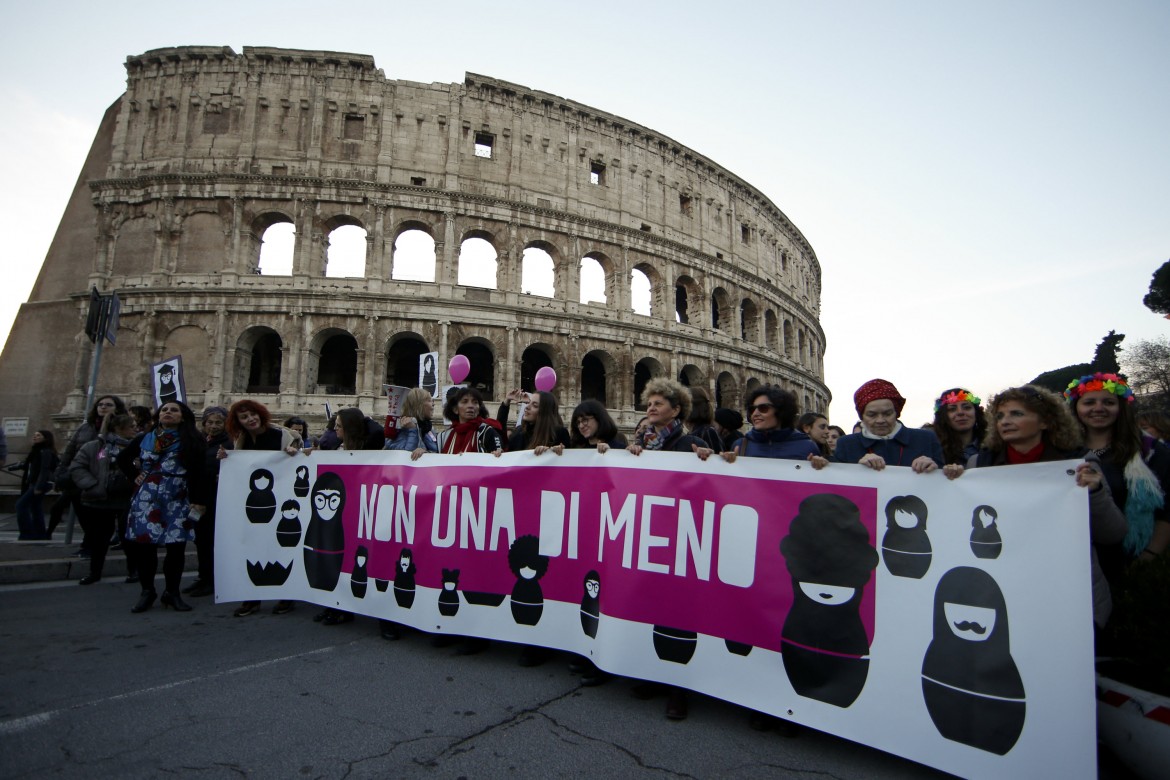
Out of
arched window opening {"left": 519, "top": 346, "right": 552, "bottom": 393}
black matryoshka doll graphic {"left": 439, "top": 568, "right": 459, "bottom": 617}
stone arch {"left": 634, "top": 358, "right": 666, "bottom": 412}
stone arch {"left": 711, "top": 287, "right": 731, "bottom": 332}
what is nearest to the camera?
black matryoshka doll graphic {"left": 439, "top": 568, "right": 459, "bottom": 617}

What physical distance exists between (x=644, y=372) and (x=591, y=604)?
2300 centimetres

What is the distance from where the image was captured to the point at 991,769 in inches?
92.6

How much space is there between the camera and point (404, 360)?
23.5 metres

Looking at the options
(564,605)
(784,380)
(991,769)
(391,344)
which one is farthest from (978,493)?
(784,380)

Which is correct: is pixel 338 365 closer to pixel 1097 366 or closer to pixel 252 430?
pixel 252 430

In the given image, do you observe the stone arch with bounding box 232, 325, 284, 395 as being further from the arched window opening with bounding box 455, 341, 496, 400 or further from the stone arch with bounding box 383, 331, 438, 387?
the arched window opening with bounding box 455, 341, 496, 400

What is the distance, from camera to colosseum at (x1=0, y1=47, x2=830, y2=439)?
67.4 ft

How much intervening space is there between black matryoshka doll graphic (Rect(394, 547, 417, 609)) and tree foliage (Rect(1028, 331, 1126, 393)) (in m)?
42.0

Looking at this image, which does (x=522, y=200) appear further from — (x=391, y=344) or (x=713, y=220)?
(x=713, y=220)

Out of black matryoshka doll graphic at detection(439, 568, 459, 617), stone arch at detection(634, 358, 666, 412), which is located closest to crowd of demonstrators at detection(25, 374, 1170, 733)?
black matryoshka doll graphic at detection(439, 568, 459, 617)

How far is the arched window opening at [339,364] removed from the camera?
22.7 m

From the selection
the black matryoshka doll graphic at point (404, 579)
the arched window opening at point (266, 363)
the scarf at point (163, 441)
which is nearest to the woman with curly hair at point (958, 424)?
the black matryoshka doll graphic at point (404, 579)

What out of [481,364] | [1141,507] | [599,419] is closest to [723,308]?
[481,364]

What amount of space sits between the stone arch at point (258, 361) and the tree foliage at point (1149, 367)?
165ft
